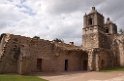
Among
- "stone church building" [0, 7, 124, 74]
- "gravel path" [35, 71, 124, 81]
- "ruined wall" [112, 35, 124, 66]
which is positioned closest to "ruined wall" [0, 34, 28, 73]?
"stone church building" [0, 7, 124, 74]

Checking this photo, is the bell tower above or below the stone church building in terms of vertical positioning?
above

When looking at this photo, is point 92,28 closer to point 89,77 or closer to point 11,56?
point 89,77

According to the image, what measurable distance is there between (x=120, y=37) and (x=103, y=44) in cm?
295

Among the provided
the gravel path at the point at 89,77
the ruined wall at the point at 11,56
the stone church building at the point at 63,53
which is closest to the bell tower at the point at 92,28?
the stone church building at the point at 63,53

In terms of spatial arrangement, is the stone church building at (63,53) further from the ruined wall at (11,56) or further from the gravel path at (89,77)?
the gravel path at (89,77)

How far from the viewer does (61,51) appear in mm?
22016

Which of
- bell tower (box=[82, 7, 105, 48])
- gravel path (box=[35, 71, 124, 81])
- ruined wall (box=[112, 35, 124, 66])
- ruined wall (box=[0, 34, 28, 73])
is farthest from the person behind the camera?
bell tower (box=[82, 7, 105, 48])

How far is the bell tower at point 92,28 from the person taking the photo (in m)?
28.4

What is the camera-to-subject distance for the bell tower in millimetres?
28391

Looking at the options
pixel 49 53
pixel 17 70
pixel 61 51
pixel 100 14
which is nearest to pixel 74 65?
pixel 61 51

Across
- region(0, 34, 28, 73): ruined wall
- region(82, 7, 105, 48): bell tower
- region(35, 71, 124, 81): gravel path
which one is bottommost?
region(35, 71, 124, 81): gravel path

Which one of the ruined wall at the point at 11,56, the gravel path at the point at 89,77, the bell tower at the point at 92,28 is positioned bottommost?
the gravel path at the point at 89,77

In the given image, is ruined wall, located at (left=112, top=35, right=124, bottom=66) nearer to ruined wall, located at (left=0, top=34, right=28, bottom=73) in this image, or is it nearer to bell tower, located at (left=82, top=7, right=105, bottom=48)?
bell tower, located at (left=82, top=7, right=105, bottom=48)

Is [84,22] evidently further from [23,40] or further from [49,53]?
[23,40]
